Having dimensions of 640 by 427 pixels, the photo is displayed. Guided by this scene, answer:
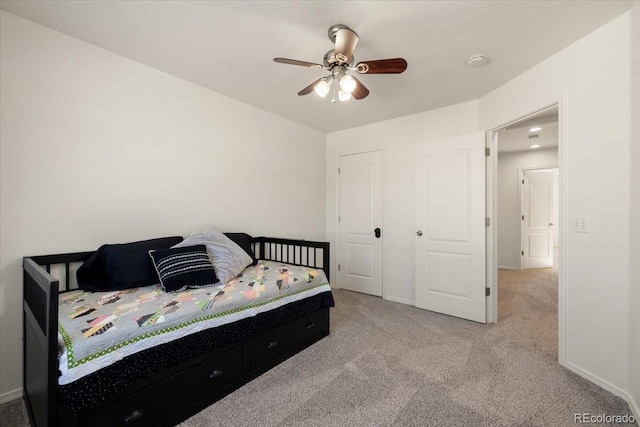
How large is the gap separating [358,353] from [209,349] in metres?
1.16

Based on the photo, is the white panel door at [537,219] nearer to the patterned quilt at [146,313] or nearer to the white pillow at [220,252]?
the patterned quilt at [146,313]

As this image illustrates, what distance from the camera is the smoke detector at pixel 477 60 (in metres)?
2.13

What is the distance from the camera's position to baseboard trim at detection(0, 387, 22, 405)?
1658 millimetres

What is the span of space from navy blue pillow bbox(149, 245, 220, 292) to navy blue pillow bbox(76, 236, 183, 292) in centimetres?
9

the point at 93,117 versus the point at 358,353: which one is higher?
the point at 93,117

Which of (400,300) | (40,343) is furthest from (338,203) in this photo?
(40,343)

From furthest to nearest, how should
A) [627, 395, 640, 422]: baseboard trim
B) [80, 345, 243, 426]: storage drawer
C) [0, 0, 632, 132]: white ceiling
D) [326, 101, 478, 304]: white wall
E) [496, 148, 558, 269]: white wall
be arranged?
[496, 148, 558, 269]: white wall, [326, 101, 478, 304]: white wall, [0, 0, 632, 132]: white ceiling, [627, 395, 640, 422]: baseboard trim, [80, 345, 243, 426]: storage drawer

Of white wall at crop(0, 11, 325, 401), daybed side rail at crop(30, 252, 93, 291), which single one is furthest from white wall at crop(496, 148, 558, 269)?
daybed side rail at crop(30, 252, 93, 291)

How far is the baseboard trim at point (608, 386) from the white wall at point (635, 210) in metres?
0.02

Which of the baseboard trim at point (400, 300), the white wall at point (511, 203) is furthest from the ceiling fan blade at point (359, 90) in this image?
the white wall at point (511, 203)

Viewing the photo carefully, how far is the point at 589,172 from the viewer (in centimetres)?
187

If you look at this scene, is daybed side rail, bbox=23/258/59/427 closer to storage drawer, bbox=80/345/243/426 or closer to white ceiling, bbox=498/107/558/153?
storage drawer, bbox=80/345/243/426

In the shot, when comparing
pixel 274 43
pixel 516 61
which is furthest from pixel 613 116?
pixel 274 43

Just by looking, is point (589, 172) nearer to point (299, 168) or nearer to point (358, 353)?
point (358, 353)
